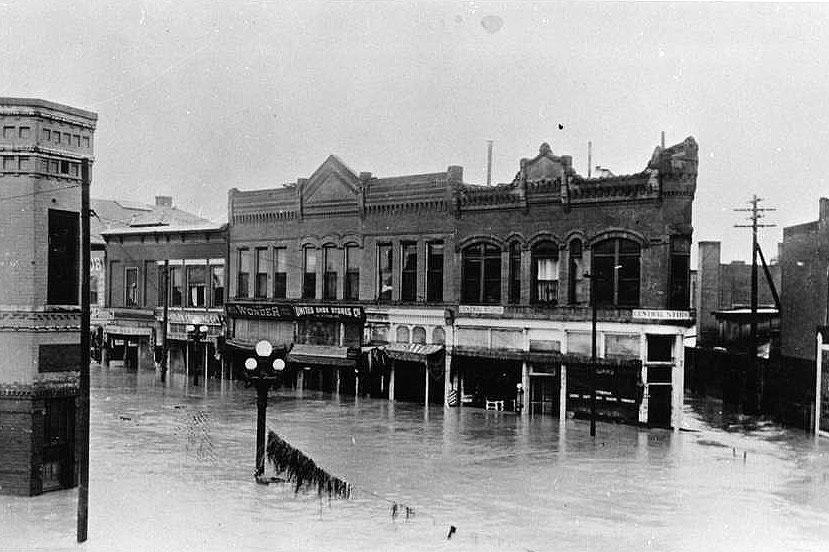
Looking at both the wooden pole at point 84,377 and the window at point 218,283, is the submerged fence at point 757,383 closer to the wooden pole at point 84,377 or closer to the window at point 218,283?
the wooden pole at point 84,377

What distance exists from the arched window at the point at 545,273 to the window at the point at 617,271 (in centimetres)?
169

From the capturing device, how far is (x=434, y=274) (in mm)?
33875

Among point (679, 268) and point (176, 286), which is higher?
point (679, 268)

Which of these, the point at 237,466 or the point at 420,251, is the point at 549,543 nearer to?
the point at 237,466

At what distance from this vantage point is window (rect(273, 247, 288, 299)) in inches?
1542

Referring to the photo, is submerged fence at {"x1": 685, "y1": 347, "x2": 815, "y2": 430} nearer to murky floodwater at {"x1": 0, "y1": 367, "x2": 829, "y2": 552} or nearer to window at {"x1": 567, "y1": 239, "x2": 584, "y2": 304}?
murky floodwater at {"x1": 0, "y1": 367, "x2": 829, "y2": 552}

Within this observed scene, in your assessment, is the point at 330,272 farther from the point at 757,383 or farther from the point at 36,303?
the point at 36,303

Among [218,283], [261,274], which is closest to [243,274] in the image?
[261,274]

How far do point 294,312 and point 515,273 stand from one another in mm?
11162

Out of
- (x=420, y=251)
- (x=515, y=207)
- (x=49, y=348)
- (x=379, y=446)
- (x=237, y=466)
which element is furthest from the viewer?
(x=420, y=251)

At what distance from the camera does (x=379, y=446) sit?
23.1m

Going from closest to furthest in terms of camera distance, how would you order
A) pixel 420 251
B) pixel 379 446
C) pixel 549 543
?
pixel 549 543
pixel 379 446
pixel 420 251

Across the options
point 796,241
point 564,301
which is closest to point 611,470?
point 564,301

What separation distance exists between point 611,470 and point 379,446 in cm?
635
